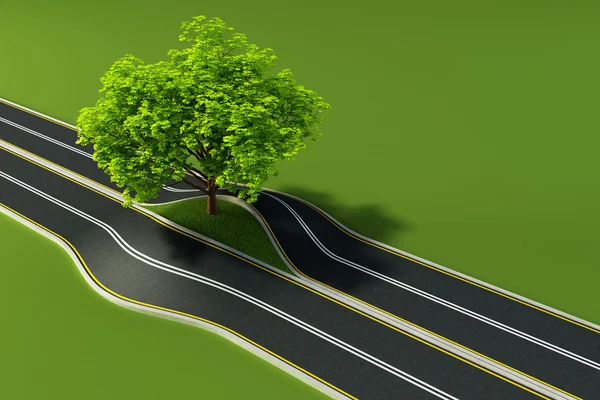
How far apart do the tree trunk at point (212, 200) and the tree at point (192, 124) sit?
256cm

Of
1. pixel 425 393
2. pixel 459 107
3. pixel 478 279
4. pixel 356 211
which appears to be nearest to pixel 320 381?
pixel 425 393

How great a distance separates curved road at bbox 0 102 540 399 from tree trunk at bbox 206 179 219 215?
8.81ft

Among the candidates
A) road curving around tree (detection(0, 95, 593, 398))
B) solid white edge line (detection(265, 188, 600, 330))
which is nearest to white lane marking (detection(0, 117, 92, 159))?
road curving around tree (detection(0, 95, 593, 398))

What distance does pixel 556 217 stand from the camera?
36156 millimetres

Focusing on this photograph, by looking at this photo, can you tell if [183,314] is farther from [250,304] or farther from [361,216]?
[361,216]

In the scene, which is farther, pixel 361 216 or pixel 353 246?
pixel 361 216

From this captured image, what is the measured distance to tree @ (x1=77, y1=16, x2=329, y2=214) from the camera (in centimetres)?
→ 2883

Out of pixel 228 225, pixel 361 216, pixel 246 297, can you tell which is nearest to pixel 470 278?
pixel 361 216

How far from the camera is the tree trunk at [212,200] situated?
33.5m

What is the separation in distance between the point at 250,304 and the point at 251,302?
0.51ft

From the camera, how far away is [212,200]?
113ft

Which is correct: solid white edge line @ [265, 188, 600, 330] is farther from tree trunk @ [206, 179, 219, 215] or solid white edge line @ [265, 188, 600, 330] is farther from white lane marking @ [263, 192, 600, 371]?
tree trunk @ [206, 179, 219, 215]

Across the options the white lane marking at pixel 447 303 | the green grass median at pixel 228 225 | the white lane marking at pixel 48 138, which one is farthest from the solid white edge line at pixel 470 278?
the white lane marking at pixel 48 138

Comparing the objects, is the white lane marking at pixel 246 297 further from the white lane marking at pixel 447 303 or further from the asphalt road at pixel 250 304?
the white lane marking at pixel 447 303
